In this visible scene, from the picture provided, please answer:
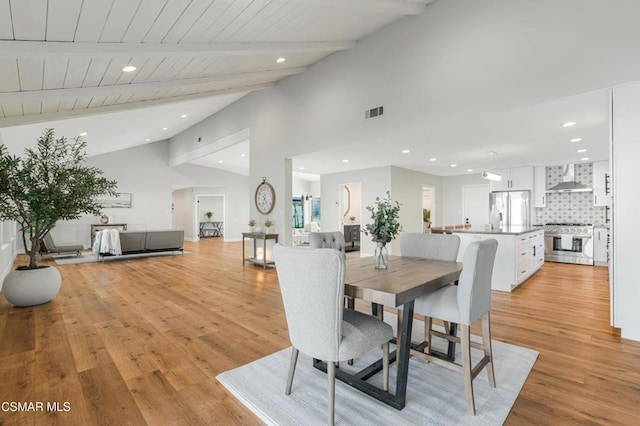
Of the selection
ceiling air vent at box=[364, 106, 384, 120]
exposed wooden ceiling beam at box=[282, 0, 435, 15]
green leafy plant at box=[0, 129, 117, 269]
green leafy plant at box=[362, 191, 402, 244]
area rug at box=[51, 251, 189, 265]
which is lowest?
area rug at box=[51, 251, 189, 265]

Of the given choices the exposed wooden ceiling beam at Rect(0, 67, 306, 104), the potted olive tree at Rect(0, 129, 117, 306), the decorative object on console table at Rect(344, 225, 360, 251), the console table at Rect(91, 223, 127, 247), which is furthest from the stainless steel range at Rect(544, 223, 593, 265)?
the console table at Rect(91, 223, 127, 247)

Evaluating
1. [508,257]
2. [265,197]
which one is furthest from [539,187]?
[265,197]

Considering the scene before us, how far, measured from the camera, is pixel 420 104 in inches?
162

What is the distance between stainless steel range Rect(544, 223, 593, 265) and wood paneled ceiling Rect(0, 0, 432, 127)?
5.78 m

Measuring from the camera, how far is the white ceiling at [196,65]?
2.47m

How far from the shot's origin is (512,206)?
7434 millimetres

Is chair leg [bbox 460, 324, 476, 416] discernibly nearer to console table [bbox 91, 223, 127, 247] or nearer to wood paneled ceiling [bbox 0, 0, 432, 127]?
wood paneled ceiling [bbox 0, 0, 432, 127]

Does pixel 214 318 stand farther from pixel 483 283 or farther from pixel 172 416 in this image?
pixel 483 283

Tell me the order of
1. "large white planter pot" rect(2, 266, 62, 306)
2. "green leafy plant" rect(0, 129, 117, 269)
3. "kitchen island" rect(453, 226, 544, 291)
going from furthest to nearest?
1. "kitchen island" rect(453, 226, 544, 291)
2. "large white planter pot" rect(2, 266, 62, 306)
3. "green leafy plant" rect(0, 129, 117, 269)

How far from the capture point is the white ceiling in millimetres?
2473

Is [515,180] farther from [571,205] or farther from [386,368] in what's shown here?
[386,368]

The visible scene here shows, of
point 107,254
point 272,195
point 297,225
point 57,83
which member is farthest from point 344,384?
point 297,225

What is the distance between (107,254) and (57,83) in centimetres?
545

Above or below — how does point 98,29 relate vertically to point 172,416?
above
